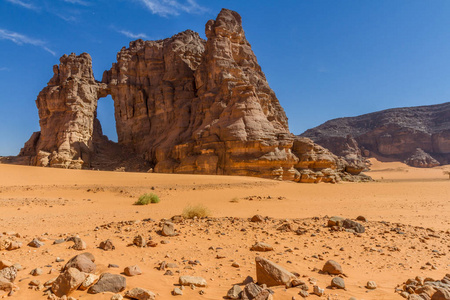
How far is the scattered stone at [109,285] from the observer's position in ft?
9.78

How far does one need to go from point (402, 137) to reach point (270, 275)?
84580 mm

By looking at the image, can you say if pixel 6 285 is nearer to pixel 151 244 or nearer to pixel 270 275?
pixel 151 244

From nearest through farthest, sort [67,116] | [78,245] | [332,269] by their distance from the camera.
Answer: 1. [332,269]
2. [78,245]
3. [67,116]

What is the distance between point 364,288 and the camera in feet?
10.8

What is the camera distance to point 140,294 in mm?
2867

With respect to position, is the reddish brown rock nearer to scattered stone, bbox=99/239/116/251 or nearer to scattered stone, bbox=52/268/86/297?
scattered stone, bbox=99/239/116/251

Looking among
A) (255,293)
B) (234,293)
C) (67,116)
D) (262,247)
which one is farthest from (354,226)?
(67,116)

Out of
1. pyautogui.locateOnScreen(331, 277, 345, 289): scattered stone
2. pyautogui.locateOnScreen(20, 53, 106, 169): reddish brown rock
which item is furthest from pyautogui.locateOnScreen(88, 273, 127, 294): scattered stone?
pyautogui.locateOnScreen(20, 53, 106, 169): reddish brown rock

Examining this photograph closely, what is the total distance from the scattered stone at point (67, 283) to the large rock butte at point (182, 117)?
846 inches

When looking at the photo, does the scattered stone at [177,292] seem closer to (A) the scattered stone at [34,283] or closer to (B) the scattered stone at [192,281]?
(B) the scattered stone at [192,281]

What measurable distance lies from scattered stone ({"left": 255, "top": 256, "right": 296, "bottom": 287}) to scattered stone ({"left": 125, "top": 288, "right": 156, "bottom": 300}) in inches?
52.8

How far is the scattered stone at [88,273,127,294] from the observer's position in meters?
2.98

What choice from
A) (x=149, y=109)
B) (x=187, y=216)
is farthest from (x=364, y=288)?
(x=149, y=109)

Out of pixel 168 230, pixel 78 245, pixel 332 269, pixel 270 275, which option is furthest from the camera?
pixel 168 230
